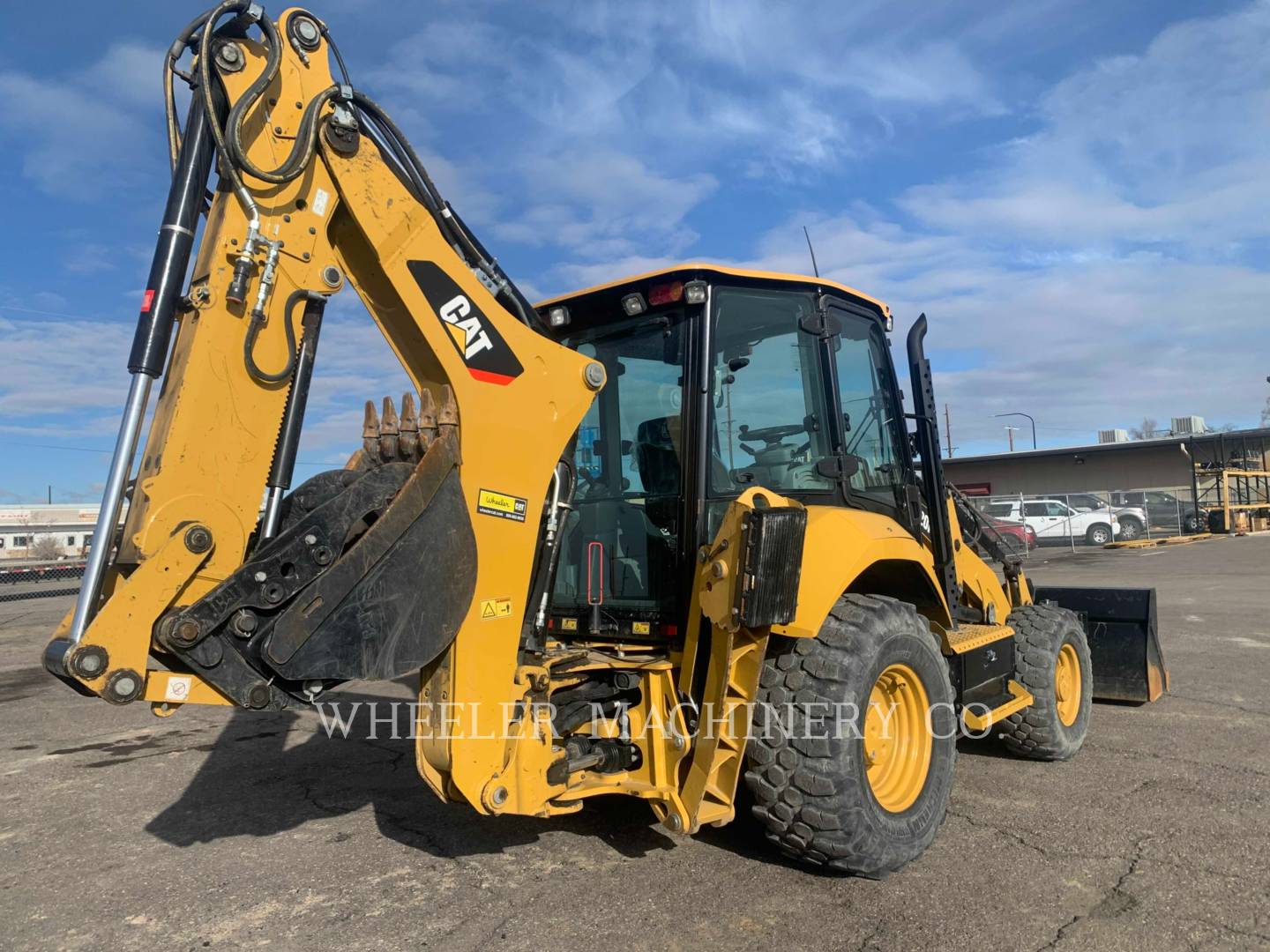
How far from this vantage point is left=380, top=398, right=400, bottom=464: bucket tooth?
11.1 ft

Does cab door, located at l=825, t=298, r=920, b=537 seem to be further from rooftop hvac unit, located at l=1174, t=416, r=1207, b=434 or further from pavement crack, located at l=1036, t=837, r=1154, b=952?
rooftop hvac unit, located at l=1174, t=416, r=1207, b=434

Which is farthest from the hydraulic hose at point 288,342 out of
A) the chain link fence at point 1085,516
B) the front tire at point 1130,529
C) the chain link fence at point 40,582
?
the front tire at point 1130,529

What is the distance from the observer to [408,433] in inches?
132

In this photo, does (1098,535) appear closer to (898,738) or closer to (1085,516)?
(1085,516)

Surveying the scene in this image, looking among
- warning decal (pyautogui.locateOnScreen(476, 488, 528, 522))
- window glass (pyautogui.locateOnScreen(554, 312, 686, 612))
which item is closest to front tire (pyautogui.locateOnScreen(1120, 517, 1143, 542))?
window glass (pyautogui.locateOnScreen(554, 312, 686, 612))

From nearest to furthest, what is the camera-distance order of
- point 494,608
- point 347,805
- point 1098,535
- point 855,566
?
point 494,608
point 855,566
point 347,805
point 1098,535

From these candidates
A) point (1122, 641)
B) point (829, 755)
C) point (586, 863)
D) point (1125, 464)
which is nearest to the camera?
point (829, 755)

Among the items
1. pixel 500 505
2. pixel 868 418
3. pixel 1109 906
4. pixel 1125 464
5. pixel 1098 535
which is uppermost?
pixel 1125 464

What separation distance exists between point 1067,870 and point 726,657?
1.69 m

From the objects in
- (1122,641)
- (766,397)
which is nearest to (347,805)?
(766,397)

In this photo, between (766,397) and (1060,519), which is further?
(1060,519)

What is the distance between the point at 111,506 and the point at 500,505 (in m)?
1.27

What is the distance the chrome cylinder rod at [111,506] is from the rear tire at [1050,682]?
4756 millimetres

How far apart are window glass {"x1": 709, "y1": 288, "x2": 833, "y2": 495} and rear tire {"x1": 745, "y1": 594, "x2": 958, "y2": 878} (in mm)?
703
